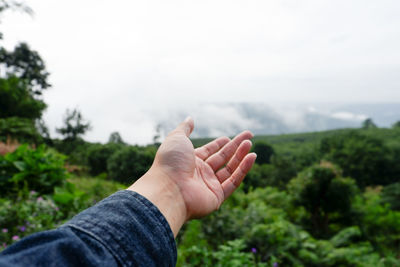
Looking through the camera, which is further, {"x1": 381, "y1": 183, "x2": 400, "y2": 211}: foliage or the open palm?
{"x1": 381, "y1": 183, "x2": 400, "y2": 211}: foliage

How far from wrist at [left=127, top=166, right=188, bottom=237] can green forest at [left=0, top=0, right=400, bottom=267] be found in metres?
1.51

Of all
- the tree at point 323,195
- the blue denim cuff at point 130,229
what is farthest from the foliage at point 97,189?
the tree at point 323,195

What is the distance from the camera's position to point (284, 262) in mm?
3727

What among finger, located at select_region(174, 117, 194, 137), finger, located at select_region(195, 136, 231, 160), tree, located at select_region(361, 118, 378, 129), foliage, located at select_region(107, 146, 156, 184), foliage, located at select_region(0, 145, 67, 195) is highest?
finger, located at select_region(174, 117, 194, 137)

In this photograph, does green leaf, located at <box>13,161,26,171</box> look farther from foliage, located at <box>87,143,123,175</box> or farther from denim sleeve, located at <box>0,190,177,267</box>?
foliage, located at <box>87,143,123,175</box>

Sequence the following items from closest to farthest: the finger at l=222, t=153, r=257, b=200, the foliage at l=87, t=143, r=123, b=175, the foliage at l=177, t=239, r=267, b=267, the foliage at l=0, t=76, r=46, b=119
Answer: the finger at l=222, t=153, r=257, b=200 → the foliage at l=177, t=239, r=267, b=267 → the foliage at l=87, t=143, r=123, b=175 → the foliage at l=0, t=76, r=46, b=119

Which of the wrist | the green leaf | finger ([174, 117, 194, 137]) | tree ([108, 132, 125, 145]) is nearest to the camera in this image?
the wrist

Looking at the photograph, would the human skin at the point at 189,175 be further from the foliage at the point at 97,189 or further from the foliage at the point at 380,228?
the foliage at the point at 380,228

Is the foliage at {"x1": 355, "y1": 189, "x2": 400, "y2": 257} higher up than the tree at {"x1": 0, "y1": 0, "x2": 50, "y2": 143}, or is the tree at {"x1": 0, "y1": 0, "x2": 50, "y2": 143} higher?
the tree at {"x1": 0, "y1": 0, "x2": 50, "y2": 143}

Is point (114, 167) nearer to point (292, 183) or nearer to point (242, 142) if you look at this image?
point (292, 183)

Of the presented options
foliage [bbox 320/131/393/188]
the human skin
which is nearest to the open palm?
the human skin

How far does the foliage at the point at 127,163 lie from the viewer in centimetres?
736

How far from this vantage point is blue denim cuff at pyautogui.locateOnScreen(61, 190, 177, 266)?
0.70 m

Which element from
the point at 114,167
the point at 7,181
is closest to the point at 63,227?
the point at 7,181
